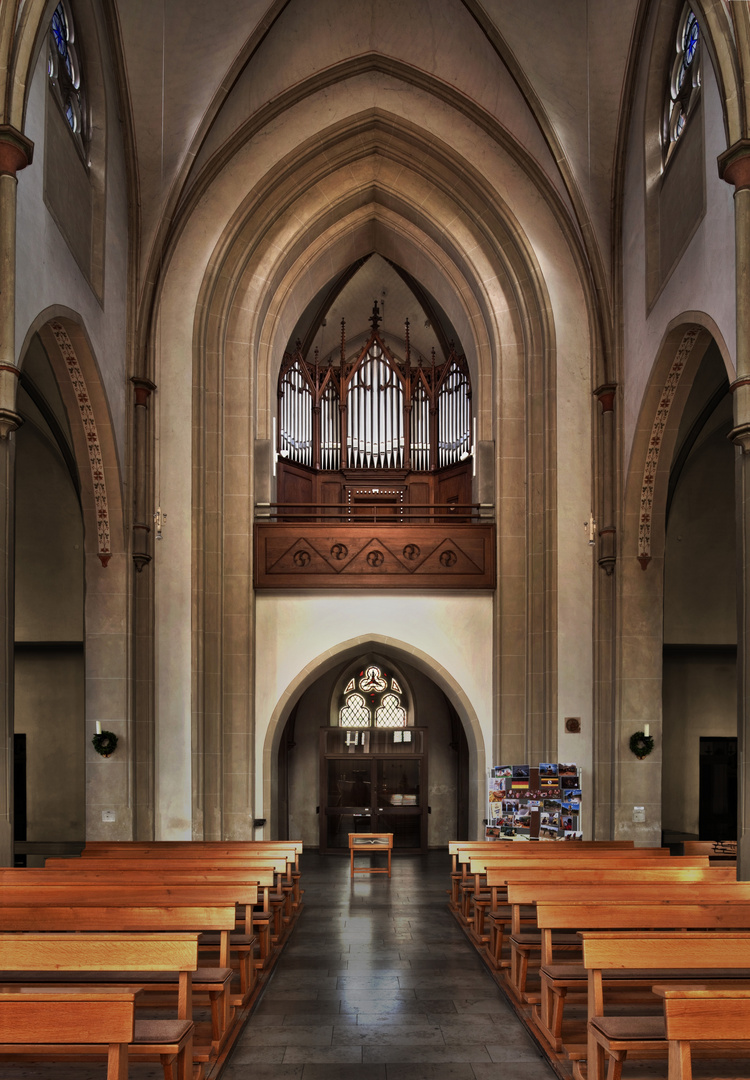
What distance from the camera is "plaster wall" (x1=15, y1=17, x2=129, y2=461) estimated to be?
10.1m

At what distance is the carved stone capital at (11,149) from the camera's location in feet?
30.1

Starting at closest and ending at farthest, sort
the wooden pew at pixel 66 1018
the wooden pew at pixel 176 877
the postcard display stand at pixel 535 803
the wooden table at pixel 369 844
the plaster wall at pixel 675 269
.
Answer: the wooden pew at pixel 66 1018 < the wooden pew at pixel 176 877 < the plaster wall at pixel 675 269 < the postcard display stand at pixel 535 803 < the wooden table at pixel 369 844

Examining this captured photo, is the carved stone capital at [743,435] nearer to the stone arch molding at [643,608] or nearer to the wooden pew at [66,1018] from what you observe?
the stone arch molding at [643,608]

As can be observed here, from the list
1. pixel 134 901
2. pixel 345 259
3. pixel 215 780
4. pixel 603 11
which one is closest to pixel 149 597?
pixel 215 780

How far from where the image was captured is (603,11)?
13.8 meters

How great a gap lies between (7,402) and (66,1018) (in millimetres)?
6181

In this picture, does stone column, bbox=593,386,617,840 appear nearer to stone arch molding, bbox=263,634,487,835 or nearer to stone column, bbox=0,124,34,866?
stone arch molding, bbox=263,634,487,835

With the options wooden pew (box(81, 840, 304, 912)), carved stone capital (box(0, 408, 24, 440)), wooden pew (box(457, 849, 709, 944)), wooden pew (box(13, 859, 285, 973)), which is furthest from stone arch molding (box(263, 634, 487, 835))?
carved stone capital (box(0, 408, 24, 440))

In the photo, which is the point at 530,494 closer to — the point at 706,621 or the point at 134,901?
the point at 706,621

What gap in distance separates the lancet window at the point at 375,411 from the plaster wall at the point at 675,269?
4.97 metres

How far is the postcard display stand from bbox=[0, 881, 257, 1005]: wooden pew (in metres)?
6.83

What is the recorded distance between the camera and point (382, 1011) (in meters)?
7.42

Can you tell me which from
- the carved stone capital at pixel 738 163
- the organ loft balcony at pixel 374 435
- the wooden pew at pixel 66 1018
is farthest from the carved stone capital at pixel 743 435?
the organ loft balcony at pixel 374 435

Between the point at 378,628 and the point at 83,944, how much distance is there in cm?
1078
